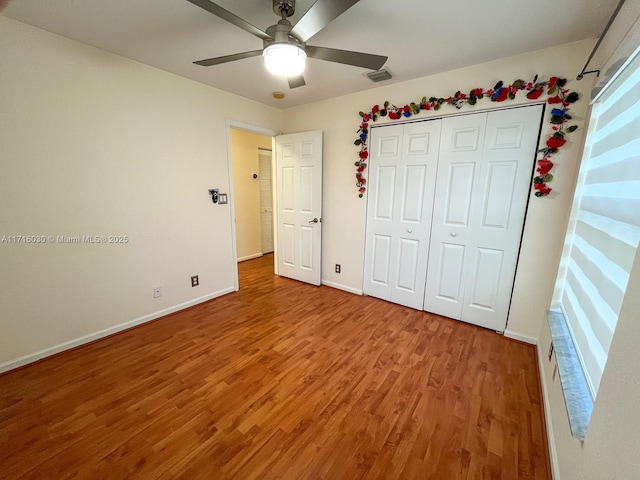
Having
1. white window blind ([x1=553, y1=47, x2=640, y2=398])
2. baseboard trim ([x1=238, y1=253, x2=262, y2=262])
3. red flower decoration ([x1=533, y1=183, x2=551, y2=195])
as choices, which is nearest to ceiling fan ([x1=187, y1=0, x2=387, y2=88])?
white window blind ([x1=553, y1=47, x2=640, y2=398])

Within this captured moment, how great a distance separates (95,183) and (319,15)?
2168 millimetres

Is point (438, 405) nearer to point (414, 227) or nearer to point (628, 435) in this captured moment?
point (628, 435)

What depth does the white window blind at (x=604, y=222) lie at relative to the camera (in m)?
1.04

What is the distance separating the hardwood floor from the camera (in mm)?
1300

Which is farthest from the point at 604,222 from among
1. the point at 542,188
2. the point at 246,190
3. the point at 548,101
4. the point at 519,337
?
the point at 246,190

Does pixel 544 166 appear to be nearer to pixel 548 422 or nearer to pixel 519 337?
pixel 519 337

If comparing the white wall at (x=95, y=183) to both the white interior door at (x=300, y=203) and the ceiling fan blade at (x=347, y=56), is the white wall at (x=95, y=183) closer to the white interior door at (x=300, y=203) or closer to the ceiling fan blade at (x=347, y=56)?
the white interior door at (x=300, y=203)

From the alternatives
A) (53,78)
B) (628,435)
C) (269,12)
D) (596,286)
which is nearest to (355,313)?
(596,286)

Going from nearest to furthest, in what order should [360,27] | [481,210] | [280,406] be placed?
1. [280,406]
2. [360,27]
3. [481,210]

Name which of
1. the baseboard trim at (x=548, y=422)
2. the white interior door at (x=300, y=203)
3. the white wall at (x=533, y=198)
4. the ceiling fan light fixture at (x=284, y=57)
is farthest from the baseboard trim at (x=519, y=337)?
the ceiling fan light fixture at (x=284, y=57)

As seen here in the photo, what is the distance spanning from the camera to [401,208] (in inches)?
113

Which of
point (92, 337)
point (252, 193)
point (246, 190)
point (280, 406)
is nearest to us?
point (280, 406)

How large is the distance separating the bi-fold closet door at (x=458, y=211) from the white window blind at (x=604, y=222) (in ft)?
1.66

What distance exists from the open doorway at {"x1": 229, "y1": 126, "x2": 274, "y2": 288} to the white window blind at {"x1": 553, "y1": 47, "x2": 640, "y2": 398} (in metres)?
4.07
